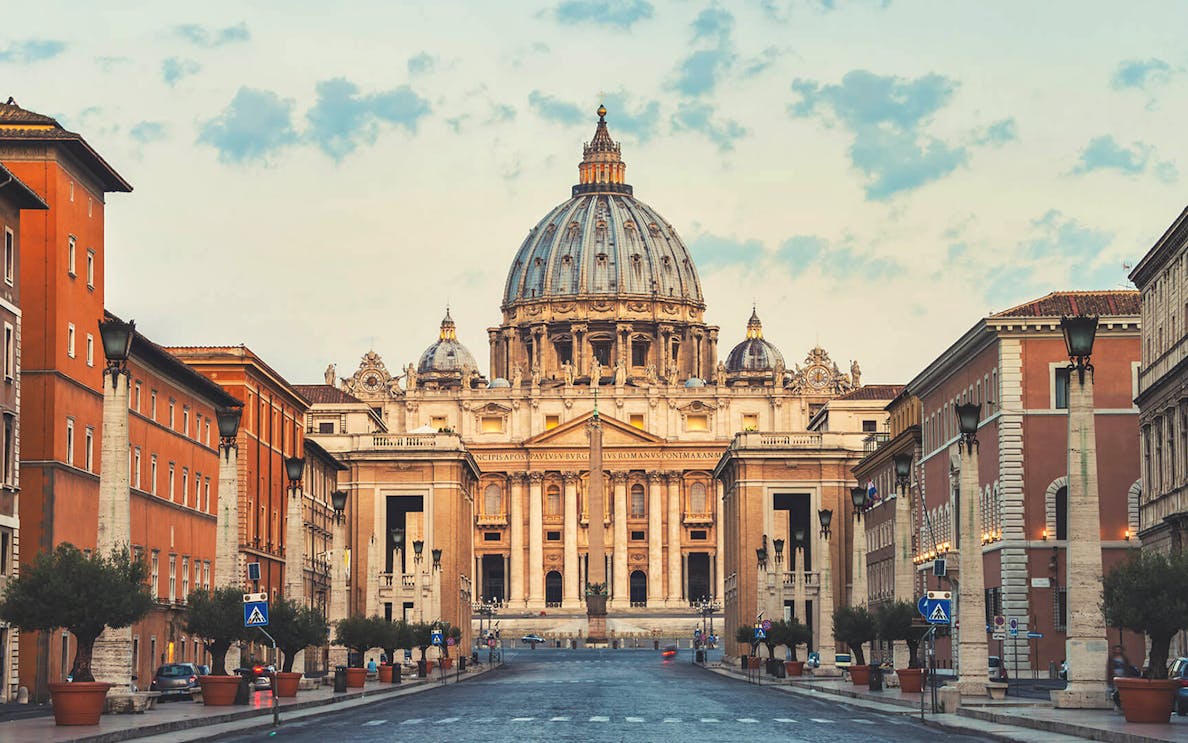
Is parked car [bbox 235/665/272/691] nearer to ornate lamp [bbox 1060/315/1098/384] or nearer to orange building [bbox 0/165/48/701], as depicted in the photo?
orange building [bbox 0/165/48/701]

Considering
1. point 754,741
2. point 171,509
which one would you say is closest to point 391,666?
point 171,509

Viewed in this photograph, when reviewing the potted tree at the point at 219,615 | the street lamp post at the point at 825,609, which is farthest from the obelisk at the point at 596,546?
the potted tree at the point at 219,615

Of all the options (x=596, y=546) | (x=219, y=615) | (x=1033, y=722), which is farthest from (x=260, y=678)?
(x=596, y=546)

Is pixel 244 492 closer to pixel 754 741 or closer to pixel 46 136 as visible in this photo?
pixel 46 136

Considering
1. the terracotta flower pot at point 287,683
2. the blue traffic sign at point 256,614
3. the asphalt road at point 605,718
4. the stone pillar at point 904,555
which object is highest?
the stone pillar at point 904,555

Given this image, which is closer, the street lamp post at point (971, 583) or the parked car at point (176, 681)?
the street lamp post at point (971, 583)

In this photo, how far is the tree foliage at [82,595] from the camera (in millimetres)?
42719

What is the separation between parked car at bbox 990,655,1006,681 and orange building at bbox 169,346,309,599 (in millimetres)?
30986

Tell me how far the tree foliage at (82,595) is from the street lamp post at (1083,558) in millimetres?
18992

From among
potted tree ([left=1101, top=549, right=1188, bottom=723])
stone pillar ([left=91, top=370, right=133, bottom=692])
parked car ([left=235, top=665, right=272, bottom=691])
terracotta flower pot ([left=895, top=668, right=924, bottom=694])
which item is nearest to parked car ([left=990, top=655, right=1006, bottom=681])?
terracotta flower pot ([left=895, top=668, right=924, bottom=694])

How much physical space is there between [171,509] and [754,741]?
43.8 metres

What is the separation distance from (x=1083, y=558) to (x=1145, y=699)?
184 inches

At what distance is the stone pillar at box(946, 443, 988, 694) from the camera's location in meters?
48.8

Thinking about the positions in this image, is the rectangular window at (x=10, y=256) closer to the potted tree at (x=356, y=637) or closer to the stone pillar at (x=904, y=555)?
the potted tree at (x=356, y=637)
